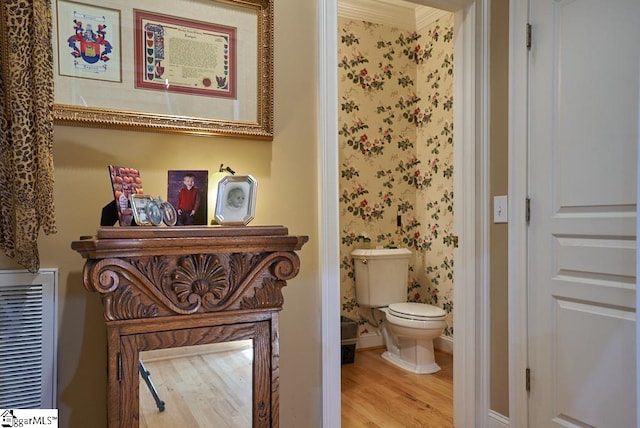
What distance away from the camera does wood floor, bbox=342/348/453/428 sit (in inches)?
87.1

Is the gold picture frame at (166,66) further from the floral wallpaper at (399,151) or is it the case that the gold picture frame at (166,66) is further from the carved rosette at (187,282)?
the floral wallpaper at (399,151)

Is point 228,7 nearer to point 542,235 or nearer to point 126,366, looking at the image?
point 126,366

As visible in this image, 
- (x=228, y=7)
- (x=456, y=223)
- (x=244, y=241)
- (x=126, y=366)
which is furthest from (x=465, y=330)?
(x=228, y=7)

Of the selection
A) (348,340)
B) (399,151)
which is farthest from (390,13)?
(348,340)

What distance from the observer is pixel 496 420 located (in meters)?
1.95

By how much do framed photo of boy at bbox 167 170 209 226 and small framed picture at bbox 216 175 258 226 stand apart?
2.5 inches

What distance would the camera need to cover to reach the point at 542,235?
5.78ft

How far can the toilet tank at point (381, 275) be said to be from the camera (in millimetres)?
3229

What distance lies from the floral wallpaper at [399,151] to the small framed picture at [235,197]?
6.83 ft

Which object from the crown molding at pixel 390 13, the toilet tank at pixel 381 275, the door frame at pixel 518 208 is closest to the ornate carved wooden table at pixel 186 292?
the door frame at pixel 518 208

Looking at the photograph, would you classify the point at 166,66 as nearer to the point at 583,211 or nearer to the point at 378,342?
the point at 583,211

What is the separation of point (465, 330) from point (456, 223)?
55 centimetres

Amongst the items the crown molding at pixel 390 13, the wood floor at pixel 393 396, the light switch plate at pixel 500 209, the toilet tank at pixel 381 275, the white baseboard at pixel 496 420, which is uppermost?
the crown molding at pixel 390 13

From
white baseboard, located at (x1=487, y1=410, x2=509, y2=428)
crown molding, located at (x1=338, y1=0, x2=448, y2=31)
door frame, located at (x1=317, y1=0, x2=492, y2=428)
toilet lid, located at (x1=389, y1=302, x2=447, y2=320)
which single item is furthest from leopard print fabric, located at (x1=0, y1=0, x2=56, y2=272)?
crown molding, located at (x1=338, y1=0, x2=448, y2=31)
